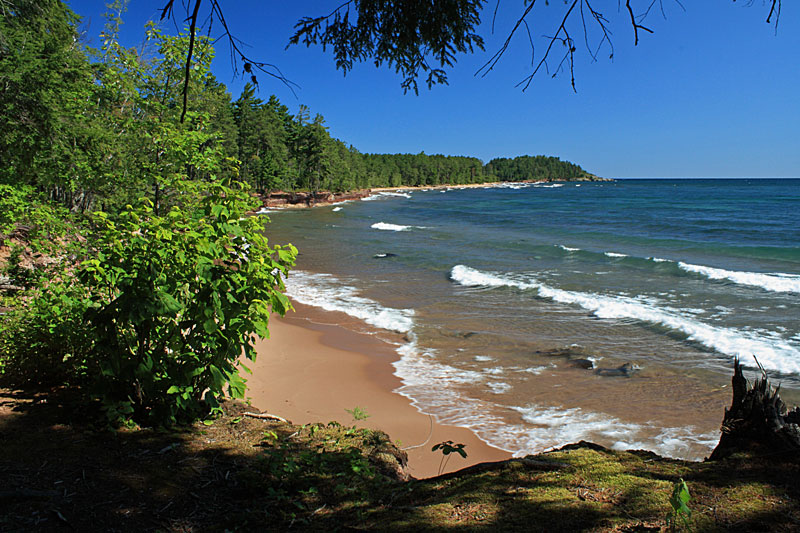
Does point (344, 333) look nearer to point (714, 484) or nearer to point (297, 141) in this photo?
point (714, 484)

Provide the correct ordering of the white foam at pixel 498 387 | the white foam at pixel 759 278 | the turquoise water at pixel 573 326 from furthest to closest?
the white foam at pixel 759 278
the white foam at pixel 498 387
the turquoise water at pixel 573 326

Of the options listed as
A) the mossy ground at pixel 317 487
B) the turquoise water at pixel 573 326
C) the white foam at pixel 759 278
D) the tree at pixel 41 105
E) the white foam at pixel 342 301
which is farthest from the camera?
the white foam at pixel 759 278

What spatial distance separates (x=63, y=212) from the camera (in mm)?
5758

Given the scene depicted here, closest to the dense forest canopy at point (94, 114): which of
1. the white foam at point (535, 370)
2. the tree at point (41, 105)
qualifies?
the tree at point (41, 105)

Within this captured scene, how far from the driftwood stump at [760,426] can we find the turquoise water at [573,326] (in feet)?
9.31

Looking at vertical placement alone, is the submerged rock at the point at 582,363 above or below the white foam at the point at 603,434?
above

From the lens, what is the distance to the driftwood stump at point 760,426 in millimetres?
2893

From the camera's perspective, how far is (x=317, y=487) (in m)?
3.33

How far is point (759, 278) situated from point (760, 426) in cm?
1733

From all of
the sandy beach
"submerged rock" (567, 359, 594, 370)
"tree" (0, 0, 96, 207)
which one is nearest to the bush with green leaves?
the sandy beach

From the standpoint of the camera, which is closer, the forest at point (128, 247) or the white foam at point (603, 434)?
the forest at point (128, 247)

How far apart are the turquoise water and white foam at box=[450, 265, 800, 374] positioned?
52mm

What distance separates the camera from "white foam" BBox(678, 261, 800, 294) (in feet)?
50.8

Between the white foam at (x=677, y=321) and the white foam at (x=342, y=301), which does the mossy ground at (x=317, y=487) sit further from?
the white foam at (x=342, y=301)
